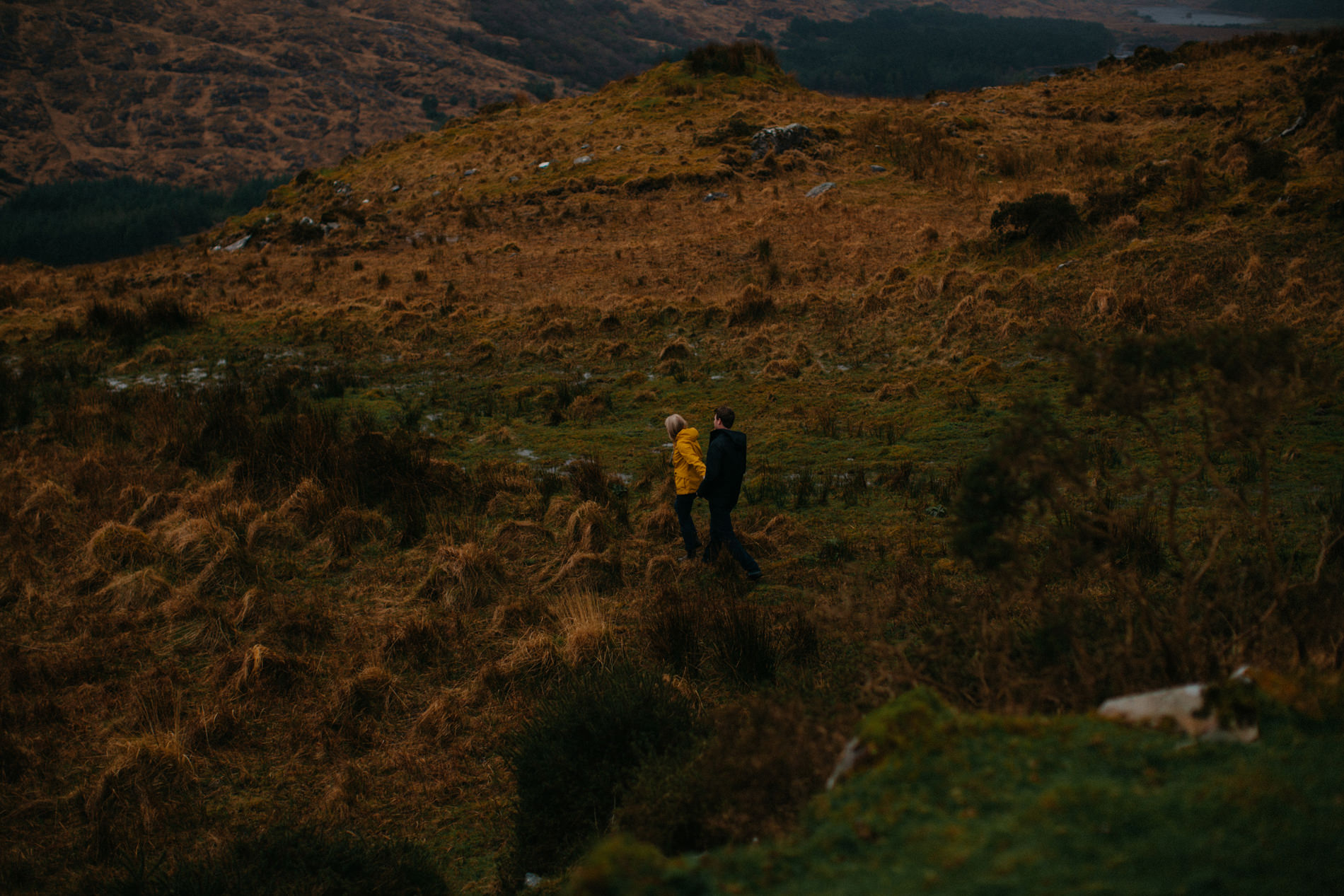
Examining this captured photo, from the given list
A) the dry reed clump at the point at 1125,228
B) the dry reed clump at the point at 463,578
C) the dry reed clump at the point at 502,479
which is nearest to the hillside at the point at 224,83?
the dry reed clump at the point at 1125,228

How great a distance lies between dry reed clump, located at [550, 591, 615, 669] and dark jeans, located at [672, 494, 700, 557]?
0.97 m

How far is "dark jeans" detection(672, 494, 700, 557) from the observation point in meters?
6.83

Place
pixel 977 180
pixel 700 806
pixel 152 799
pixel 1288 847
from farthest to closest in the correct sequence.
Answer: pixel 977 180 < pixel 152 799 < pixel 700 806 < pixel 1288 847

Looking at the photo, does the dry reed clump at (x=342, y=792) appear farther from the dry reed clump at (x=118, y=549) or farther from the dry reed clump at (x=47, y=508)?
the dry reed clump at (x=47, y=508)

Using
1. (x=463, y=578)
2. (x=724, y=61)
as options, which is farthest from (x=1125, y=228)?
(x=724, y=61)

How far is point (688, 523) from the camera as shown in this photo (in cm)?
691

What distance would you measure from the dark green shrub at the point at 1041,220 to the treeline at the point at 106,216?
3102 inches

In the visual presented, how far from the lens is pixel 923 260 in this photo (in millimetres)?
15773

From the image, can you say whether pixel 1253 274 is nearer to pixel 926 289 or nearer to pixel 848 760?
pixel 926 289

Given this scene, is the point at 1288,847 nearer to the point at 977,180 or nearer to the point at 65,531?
the point at 65,531

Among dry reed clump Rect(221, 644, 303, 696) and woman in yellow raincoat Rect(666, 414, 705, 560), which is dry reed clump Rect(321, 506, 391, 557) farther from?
woman in yellow raincoat Rect(666, 414, 705, 560)

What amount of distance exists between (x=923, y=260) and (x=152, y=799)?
49.5 ft

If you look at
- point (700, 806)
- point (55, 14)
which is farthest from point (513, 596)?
point (55, 14)

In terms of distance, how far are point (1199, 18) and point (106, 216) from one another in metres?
205
